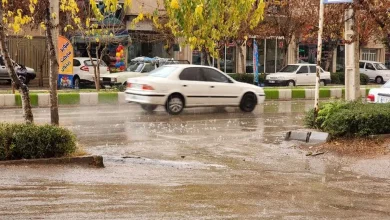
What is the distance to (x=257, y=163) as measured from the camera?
10.8 meters

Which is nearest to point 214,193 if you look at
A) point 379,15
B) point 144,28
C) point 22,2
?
point 379,15

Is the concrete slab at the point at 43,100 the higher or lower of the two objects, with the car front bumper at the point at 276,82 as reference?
lower

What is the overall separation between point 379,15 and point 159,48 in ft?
86.3

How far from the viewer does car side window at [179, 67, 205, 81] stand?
1892 centimetres

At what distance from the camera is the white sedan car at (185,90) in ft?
60.6

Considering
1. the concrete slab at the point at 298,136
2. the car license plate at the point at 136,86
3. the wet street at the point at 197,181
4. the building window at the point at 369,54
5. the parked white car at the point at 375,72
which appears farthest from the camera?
the building window at the point at 369,54

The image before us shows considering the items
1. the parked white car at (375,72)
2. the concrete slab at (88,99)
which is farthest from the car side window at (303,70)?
the concrete slab at (88,99)

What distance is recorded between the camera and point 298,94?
88.7 feet

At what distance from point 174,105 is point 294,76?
17.0m

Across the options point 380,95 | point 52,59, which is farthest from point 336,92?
point 52,59

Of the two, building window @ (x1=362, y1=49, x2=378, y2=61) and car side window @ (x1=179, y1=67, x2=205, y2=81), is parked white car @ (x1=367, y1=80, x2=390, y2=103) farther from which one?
building window @ (x1=362, y1=49, x2=378, y2=61)

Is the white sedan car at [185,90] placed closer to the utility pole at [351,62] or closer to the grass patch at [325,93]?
the utility pole at [351,62]

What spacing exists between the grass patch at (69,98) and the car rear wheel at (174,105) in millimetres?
4759

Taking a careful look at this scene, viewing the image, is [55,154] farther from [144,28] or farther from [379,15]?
[144,28]
